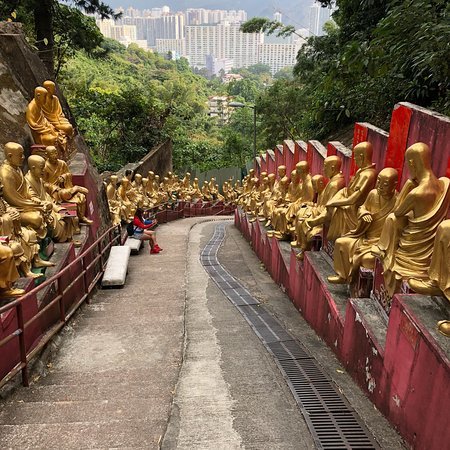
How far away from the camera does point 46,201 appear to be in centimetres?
660

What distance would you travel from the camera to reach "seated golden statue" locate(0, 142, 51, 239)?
560 cm

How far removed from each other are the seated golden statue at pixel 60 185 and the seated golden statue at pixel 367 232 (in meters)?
4.73

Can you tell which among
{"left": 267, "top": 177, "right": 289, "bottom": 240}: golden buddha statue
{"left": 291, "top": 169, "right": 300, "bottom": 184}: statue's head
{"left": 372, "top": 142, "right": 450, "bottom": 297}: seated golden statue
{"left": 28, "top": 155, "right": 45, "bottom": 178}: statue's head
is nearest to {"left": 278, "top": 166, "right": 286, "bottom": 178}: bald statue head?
{"left": 267, "top": 177, "right": 289, "bottom": 240}: golden buddha statue

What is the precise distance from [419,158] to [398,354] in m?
1.54

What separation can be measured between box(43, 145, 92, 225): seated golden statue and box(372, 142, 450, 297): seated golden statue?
5.50 meters

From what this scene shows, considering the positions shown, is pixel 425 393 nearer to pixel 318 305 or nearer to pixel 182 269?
pixel 318 305

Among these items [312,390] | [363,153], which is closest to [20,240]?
[312,390]

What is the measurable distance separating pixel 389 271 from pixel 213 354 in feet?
6.38

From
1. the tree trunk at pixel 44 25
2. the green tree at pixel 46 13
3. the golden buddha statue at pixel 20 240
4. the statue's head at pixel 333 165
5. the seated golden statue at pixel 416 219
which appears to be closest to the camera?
the seated golden statue at pixel 416 219

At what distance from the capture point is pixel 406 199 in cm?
381

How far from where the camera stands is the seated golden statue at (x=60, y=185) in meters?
7.67

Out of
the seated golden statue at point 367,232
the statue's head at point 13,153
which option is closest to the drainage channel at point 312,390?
the seated golden statue at point 367,232

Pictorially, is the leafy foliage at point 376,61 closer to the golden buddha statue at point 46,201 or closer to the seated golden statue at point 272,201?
the seated golden statue at point 272,201

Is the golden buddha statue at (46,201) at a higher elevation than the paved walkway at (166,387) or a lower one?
higher
